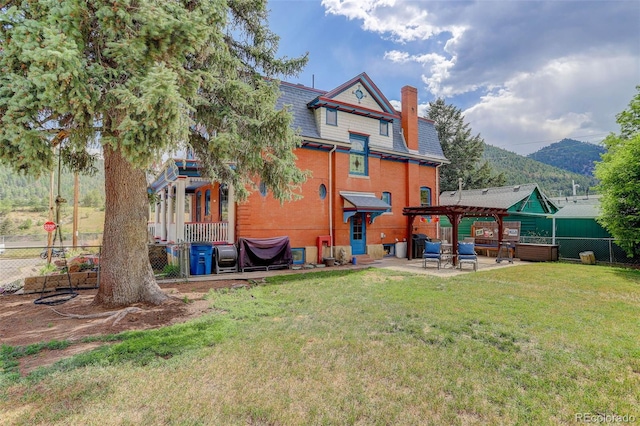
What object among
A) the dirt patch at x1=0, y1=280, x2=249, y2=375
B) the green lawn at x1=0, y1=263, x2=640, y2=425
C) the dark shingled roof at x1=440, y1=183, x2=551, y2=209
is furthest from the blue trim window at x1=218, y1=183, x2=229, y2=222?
the dark shingled roof at x1=440, y1=183, x2=551, y2=209

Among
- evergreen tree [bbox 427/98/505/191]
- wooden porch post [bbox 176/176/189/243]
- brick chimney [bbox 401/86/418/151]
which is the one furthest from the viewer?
evergreen tree [bbox 427/98/505/191]

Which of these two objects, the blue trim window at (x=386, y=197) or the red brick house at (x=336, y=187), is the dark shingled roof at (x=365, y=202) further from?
the blue trim window at (x=386, y=197)

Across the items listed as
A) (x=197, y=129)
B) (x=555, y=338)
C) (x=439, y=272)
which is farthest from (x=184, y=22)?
(x=439, y=272)

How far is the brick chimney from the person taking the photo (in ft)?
59.2

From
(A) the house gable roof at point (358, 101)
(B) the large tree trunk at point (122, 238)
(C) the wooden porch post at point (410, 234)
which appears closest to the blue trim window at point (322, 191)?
(A) the house gable roof at point (358, 101)

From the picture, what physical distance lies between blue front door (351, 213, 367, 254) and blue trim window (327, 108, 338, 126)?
4602 millimetres

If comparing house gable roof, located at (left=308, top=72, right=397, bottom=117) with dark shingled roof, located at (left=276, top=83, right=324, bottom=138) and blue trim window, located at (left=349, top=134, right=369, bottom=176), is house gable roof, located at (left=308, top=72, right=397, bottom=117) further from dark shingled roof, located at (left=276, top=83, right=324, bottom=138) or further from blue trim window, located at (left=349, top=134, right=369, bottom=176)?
blue trim window, located at (left=349, top=134, right=369, bottom=176)

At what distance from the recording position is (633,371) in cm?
384

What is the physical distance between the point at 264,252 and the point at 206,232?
2.46 m

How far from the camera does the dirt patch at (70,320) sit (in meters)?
4.70

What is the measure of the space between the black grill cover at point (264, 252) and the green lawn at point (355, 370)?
510 cm

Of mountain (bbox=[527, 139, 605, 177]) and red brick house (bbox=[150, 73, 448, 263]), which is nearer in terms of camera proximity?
red brick house (bbox=[150, 73, 448, 263])

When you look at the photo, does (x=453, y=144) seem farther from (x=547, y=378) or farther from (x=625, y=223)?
(x=547, y=378)

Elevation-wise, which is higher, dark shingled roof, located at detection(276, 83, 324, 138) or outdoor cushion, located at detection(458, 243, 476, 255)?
dark shingled roof, located at detection(276, 83, 324, 138)
